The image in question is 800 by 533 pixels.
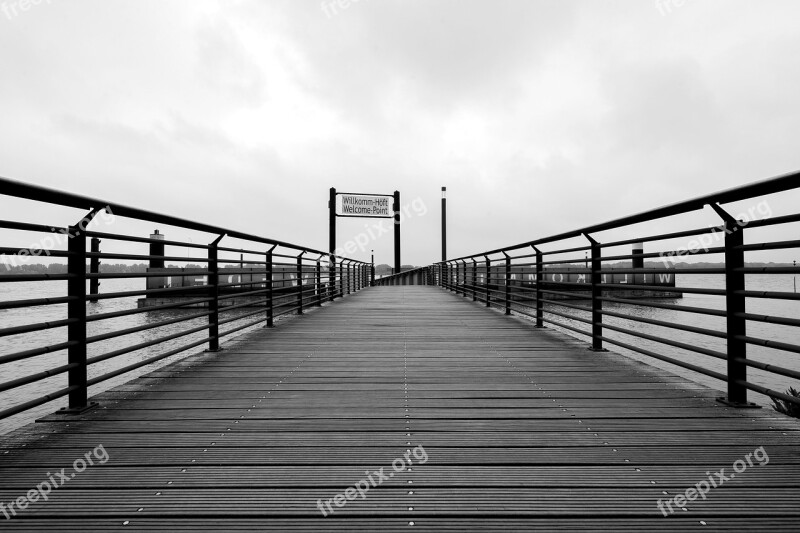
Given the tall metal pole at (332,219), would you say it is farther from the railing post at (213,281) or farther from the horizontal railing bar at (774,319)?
the horizontal railing bar at (774,319)

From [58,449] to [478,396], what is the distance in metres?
2.20

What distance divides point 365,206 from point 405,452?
19.4 meters

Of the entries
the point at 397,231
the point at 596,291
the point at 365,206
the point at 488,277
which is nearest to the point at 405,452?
the point at 596,291

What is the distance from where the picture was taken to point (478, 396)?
2682 mm

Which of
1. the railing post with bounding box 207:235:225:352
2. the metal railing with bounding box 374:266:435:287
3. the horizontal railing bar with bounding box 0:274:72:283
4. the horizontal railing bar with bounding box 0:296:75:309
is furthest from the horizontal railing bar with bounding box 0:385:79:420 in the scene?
the metal railing with bounding box 374:266:435:287

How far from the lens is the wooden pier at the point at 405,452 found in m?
1.51

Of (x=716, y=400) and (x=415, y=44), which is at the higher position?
(x=415, y=44)

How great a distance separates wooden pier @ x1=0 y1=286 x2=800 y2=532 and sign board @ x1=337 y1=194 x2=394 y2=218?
17680 mm

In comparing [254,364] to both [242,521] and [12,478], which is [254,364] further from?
[242,521]

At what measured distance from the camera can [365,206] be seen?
20.9m

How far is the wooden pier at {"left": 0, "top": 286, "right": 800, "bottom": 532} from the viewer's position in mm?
1513

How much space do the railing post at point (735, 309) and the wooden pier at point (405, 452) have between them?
5.0 inches

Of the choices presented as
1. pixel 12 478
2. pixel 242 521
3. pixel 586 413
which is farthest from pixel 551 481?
pixel 12 478

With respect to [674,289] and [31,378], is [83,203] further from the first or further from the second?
[674,289]
